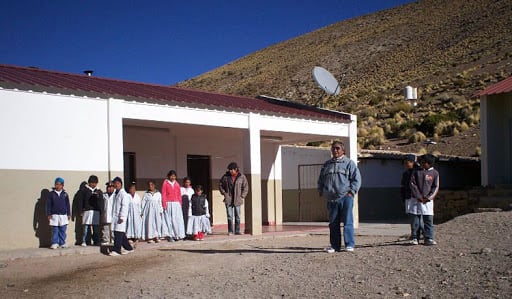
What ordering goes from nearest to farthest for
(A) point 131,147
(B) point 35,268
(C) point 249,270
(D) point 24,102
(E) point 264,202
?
(C) point 249,270 < (B) point 35,268 < (D) point 24,102 < (A) point 131,147 < (E) point 264,202

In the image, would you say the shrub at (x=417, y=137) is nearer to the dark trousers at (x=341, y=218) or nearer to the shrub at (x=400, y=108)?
the shrub at (x=400, y=108)

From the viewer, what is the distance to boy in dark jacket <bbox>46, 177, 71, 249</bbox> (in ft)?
37.2

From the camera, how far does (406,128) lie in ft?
120

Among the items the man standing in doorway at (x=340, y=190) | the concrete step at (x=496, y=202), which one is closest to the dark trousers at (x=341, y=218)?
the man standing in doorway at (x=340, y=190)

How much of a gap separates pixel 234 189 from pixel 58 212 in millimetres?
4318

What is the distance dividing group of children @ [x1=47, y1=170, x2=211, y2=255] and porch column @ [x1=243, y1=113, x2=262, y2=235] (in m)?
1.08

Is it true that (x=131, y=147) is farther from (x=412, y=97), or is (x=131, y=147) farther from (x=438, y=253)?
(x=412, y=97)

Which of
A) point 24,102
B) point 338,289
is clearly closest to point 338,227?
point 338,289

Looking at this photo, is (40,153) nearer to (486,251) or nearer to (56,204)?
(56,204)

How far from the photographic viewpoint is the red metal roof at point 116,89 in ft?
38.3

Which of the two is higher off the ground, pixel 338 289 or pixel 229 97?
pixel 229 97

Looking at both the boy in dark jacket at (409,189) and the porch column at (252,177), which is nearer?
the boy in dark jacket at (409,189)

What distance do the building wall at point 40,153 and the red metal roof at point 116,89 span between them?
A: 195mm

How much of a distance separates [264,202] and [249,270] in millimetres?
10732
